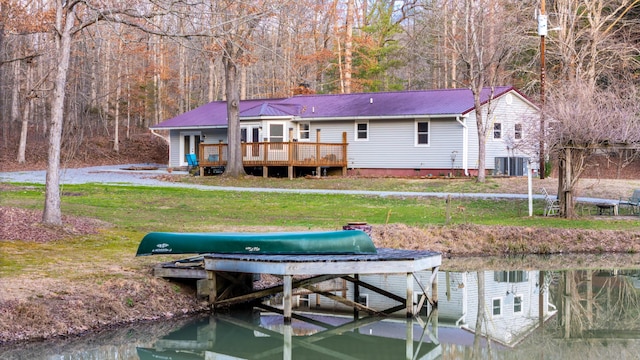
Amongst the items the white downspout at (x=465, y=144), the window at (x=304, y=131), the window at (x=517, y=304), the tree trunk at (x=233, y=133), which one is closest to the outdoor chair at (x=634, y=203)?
the window at (x=517, y=304)

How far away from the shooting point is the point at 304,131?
135 feet

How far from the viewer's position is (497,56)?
107ft

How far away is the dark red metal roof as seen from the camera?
37188 millimetres

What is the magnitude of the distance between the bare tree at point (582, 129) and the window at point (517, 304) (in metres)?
8.33

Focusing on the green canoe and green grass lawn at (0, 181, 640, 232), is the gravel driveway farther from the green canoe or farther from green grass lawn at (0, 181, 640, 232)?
the green canoe

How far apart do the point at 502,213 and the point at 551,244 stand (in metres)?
4.54

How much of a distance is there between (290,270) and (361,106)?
1108 inches

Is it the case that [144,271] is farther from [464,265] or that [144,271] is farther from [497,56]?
[497,56]

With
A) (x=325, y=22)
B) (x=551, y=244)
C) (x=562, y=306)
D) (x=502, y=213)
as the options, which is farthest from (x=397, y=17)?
(x=562, y=306)

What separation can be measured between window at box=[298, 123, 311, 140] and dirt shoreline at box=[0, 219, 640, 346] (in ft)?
69.3

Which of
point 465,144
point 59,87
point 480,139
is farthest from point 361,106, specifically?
point 59,87

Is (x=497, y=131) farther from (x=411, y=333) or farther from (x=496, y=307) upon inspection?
(x=411, y=333)

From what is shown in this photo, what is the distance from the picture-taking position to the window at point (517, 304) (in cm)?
1461

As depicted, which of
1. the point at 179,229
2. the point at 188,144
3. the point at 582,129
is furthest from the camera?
the point at 188,144
